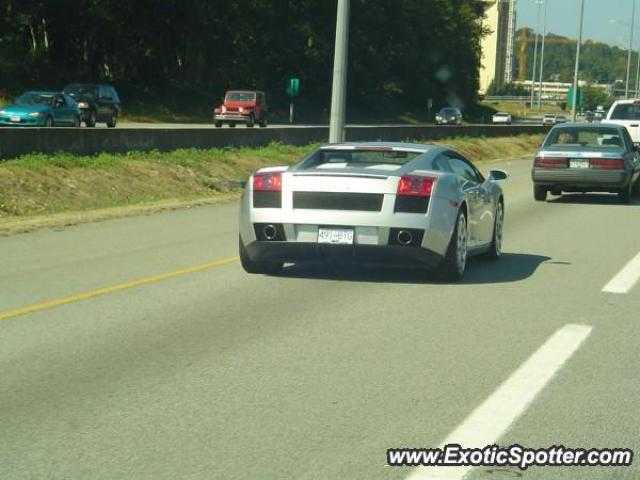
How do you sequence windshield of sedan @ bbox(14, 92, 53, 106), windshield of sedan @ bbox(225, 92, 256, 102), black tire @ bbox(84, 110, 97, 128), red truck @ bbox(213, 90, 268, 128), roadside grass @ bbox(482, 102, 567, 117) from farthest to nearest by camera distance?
1. roadside grass @ bbox(482, 102, 567, 117)
2. windshield of sedan @ bbox(225, 92, 256, 102)
3. red truck @ bbox(213, 90, 268, 128)
4. black tire @ bbox(84, 110, 97, 128)
5. windshield of sedan @ bbox(14, 92, 53, 106)

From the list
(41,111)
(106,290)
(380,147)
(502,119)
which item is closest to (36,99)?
(41,111)

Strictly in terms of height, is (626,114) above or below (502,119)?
above

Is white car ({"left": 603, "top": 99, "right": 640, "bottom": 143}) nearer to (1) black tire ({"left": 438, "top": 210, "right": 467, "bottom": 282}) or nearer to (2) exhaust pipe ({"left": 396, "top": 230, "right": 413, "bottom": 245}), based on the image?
(1) black tire ({"left": 438, "top": 210, "right": 467, "bottom": 282})

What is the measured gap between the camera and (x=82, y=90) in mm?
46656

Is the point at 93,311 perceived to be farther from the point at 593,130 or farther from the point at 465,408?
the point at 593,130

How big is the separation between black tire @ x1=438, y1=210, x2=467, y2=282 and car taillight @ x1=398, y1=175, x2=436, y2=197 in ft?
1.90

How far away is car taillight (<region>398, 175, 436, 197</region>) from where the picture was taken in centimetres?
1133

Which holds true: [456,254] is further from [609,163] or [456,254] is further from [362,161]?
[609,163]

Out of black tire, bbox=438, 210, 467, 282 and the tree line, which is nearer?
black tire, bbox=438, 210, 467, 282

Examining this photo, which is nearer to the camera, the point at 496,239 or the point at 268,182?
the point at 268,182

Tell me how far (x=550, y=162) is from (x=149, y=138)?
29.8 ft

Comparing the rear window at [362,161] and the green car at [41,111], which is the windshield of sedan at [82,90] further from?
the rear window at [362,161]

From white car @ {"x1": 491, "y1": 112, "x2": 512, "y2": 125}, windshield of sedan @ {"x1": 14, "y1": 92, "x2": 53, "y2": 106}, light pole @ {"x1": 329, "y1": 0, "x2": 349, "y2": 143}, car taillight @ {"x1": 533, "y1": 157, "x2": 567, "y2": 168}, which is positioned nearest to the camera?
car taillight @ {"x1": 533, "y1": 157, "x2": 567, "y2": 168}

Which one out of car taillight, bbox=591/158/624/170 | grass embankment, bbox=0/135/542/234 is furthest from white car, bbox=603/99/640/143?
car taillight, bbox=591/158/624/170
